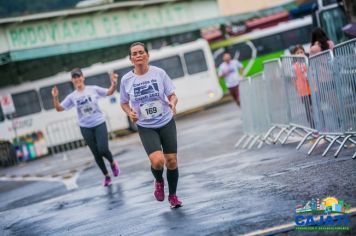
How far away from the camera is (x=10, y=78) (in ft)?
126

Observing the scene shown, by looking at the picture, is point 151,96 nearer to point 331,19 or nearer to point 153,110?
point 153,110

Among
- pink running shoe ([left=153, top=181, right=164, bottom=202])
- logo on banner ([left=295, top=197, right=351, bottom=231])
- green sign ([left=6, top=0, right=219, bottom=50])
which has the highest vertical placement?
A: green sign ([left=6, top=0, right=219, bottom=50])

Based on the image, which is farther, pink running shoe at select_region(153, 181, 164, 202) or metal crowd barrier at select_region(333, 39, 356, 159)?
metal crowd barrier at select_region(333, 39, 356, 159)

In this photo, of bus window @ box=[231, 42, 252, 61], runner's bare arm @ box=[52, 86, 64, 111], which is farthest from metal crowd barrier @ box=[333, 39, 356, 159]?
bus window @ box=[231, 42, 252, 61]

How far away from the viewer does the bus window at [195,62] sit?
1479 inches

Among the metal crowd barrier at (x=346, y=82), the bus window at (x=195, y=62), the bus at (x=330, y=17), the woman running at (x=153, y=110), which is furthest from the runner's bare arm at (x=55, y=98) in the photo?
the bus window at (x=195, y=62)

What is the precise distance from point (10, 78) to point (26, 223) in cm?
2895

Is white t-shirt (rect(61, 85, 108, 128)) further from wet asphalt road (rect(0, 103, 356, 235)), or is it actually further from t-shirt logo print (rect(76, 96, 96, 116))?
wet asphalt road (rect(0, 103, 356, 235))

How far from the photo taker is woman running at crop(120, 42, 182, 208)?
8750 mm

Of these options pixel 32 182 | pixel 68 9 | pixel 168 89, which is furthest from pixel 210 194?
pixel 68 9

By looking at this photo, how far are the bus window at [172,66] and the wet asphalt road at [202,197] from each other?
20.9m

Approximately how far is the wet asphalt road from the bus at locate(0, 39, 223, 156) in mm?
16403

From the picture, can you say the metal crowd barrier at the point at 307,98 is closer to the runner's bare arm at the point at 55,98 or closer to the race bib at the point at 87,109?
the race bib at the point at 87,109

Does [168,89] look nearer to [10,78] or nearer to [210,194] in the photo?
[210,194]
